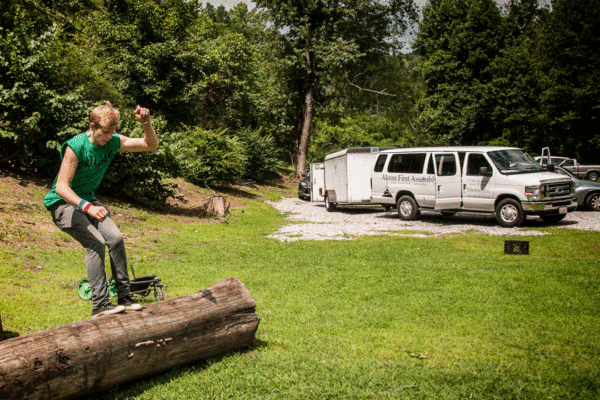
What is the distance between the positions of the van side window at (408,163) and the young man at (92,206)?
48.9 ft

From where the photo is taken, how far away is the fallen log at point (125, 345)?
11.8 feet

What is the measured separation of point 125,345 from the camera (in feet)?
13.3

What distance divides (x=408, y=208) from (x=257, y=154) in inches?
712

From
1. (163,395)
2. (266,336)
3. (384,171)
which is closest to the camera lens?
(163,395)

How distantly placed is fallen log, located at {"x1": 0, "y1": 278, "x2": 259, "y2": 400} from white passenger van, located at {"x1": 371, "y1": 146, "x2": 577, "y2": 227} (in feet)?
42.4

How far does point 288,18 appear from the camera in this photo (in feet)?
127

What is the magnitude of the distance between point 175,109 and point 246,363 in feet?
83.8

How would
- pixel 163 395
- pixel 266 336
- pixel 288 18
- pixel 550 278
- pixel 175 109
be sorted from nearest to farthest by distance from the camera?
1. pixel 163 395
2. pixel 266 336
3. pixel 550 278
4. pixel 175 109
5. pixel 288 18

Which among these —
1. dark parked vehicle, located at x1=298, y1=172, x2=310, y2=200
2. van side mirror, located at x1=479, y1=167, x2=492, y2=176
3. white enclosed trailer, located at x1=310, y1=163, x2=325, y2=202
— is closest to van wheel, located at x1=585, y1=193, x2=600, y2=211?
van side mirror, located at x1=479, y1=167, x2=492, y2=176

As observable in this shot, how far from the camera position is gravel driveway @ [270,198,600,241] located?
50.9ft

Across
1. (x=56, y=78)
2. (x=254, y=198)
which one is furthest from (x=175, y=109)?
(x=56, y=78)

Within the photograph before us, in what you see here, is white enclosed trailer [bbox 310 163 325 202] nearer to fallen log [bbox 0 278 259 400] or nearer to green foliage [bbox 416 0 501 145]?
green foliage [bbox 416 0 501 145]

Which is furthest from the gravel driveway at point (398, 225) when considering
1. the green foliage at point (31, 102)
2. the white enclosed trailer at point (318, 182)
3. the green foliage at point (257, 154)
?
the green foliage at point (257, 154)

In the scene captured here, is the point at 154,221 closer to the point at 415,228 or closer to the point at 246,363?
the point at 415,228
